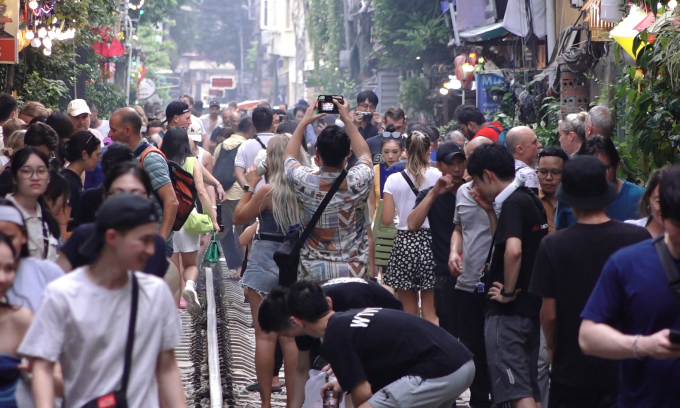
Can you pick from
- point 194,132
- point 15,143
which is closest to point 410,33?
point 194,132

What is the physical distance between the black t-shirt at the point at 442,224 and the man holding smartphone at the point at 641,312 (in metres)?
4.72

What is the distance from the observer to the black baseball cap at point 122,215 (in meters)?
4.26

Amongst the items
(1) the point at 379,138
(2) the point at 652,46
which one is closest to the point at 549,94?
(1) the point at 379,138

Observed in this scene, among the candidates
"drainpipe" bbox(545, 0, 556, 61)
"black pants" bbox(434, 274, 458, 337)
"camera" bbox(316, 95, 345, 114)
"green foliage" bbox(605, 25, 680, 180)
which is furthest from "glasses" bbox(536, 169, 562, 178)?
"drainpipe" bbox(545, 0, 556, 61)

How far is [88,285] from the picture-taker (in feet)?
14.1

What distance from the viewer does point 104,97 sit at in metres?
31.3

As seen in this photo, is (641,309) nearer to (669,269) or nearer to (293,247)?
(669,269)

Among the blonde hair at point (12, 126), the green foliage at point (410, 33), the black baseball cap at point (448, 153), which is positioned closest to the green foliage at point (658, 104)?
the black baseball cap at point (448, 153)

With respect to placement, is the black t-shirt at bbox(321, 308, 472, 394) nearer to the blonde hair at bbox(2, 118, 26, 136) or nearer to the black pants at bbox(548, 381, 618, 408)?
the black pants at bbox(548, 381, 618, 408)

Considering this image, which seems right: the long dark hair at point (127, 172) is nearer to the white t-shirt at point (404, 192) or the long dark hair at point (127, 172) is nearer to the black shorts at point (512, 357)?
the black shorts at point (512, 357)

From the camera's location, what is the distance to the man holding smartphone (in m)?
4.08

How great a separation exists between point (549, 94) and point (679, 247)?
47.2 feet

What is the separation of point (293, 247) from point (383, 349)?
2.08 metres

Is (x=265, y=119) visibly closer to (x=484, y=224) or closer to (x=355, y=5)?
(x=484, y=224)
